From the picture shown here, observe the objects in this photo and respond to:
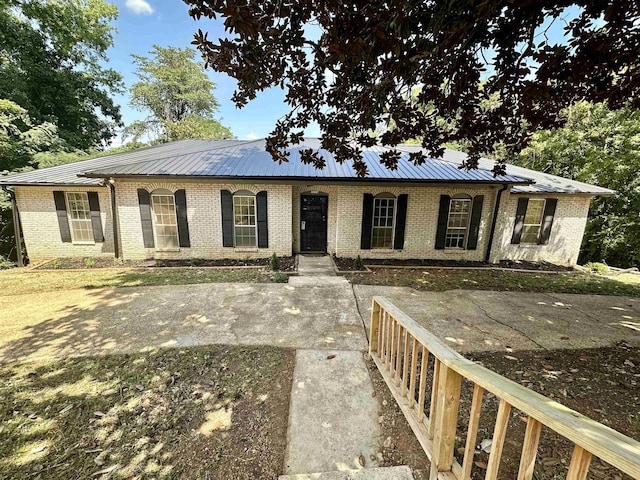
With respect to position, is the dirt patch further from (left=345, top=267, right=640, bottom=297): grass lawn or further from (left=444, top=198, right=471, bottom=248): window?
(left=444, top=198, right=471, bottom=248): window

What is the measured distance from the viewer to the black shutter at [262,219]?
896cm

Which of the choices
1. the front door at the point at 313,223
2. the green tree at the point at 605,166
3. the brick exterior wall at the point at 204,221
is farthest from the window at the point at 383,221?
the green tree at the point at 605,166

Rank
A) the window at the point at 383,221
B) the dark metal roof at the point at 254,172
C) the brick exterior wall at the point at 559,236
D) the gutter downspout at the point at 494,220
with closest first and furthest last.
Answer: the dark metal roof at the point at 254,172
the gutter downspout at the point at 494,220
the window at the point at 383,221
the brick exterior wall at the point at 559,236

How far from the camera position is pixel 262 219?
909cm

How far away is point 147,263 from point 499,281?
1080cm

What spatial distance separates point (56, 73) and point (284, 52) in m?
21.6

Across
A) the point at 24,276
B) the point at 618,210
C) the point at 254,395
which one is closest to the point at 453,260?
the point at 254,395

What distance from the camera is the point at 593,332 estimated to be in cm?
465

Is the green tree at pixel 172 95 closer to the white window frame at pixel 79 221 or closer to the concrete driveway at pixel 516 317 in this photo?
the white window frame at pixel 79 221

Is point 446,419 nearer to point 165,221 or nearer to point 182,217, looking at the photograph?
point 182,217

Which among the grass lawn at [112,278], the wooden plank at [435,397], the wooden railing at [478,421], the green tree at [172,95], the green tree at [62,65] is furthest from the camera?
the green tree at [172,95]

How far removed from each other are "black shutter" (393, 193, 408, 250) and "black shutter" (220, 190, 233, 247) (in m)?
5.61

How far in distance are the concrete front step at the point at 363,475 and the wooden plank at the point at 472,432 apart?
0.49 m

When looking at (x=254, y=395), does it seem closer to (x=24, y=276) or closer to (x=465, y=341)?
(x=465, y=341)
